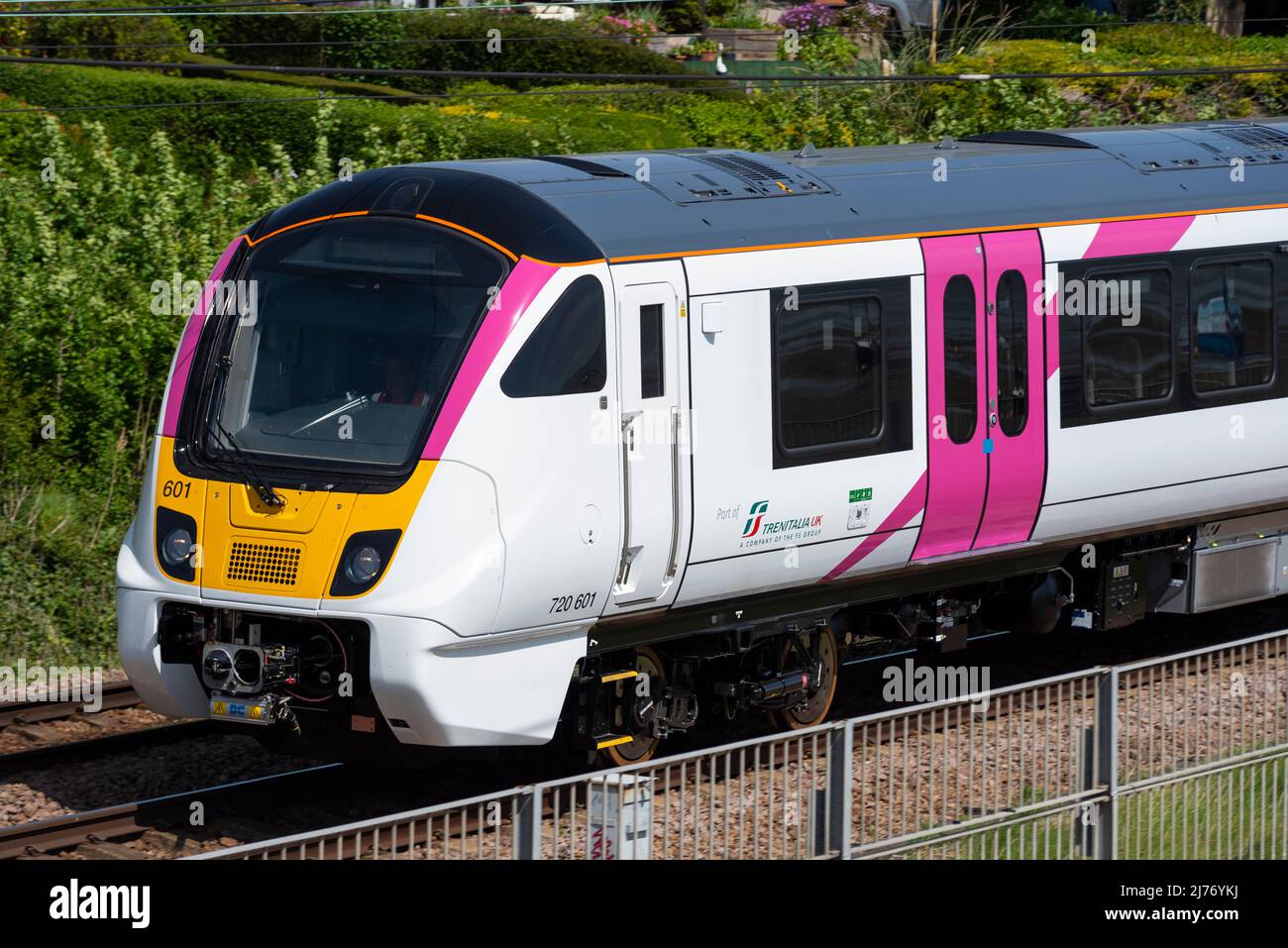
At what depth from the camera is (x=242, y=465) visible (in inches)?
385

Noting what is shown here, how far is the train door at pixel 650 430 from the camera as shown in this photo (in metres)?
9.92

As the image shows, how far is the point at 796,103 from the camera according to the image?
26641mm

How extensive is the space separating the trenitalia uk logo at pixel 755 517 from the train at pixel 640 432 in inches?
0.9

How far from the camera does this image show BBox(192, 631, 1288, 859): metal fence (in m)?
6.86

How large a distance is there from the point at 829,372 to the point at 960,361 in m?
1.06

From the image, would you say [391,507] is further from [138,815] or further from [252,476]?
[138,815]

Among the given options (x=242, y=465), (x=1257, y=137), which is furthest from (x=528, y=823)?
(x=1257, y=137)

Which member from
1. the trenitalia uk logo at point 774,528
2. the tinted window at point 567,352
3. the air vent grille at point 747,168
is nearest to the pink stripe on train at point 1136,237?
the air vent grille at point 747,168

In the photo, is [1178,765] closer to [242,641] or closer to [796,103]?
[242,641]

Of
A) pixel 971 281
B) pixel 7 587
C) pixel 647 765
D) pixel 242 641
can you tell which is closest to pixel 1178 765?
pixel 647 765

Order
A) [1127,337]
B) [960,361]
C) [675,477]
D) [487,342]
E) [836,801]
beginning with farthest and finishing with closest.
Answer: [1127,337]
[960,361]
[675,477]
[487,342]
[836,801]

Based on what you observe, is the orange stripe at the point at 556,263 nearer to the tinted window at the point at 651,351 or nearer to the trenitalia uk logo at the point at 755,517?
the tinted window at the point at 651,351

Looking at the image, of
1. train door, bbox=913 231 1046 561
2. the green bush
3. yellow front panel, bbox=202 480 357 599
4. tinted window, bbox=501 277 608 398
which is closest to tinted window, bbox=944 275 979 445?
train door, bbox=913 231 1046 561

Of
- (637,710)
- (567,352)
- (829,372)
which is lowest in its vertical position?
(637,710)
